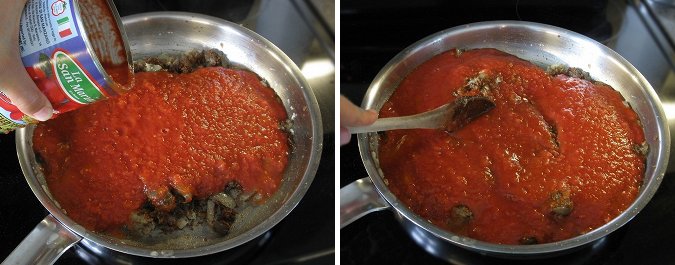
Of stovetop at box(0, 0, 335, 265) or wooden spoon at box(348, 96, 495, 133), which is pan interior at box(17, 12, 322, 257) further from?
wooden spoon at box(348, 96, 495, 133)

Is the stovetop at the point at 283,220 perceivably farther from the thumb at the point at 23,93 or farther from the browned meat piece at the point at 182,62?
the thumb at the point at 23,93

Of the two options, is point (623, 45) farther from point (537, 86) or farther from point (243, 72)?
point (243, 72)

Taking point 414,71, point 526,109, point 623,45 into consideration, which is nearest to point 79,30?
point 414,71

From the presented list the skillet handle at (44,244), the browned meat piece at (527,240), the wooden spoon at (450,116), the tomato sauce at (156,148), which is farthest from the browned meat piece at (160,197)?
the browned meat piece at (527,240)

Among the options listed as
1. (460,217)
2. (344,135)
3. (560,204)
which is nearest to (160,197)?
(344,135)

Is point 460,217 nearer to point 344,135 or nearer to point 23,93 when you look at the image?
point 344,135

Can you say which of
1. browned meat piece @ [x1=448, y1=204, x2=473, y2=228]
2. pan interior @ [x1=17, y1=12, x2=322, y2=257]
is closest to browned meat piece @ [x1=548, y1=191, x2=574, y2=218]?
browned meat piece @ [x1=448, y1=204, x2=473, y2=228]
